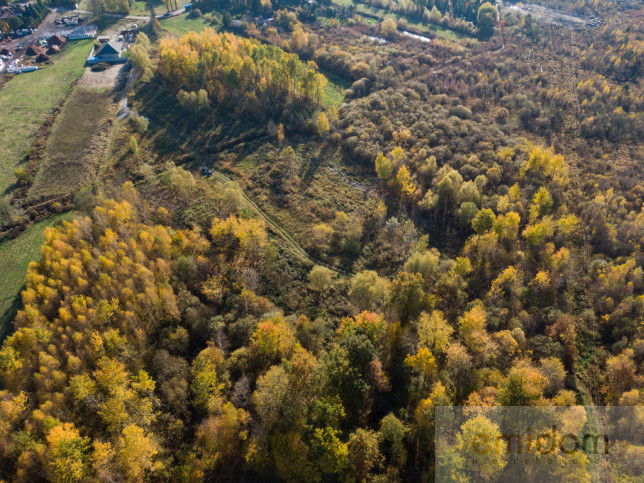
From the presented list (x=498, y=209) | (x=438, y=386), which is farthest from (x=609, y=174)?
(x=438, y=386)

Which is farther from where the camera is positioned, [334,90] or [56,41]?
[56,41]

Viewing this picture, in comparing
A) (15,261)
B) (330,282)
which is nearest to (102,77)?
(15,261)

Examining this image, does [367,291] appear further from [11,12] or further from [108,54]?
[11,12]

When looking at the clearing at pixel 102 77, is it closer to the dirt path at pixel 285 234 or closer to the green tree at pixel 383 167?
the dirt path at pixel 285 234

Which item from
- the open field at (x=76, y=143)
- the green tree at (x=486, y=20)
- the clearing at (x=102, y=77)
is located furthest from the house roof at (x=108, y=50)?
the green tree at (x=486, y=20)

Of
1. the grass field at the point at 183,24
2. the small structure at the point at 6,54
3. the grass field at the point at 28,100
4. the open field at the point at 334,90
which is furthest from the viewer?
the grass field at the point at 183,24

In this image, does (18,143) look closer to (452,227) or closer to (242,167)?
(242,167)

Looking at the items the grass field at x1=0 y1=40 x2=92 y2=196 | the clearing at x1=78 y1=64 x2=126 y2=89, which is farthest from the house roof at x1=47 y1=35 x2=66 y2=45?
the clearing at x1=78 y1=64 x2=126 y2=89
